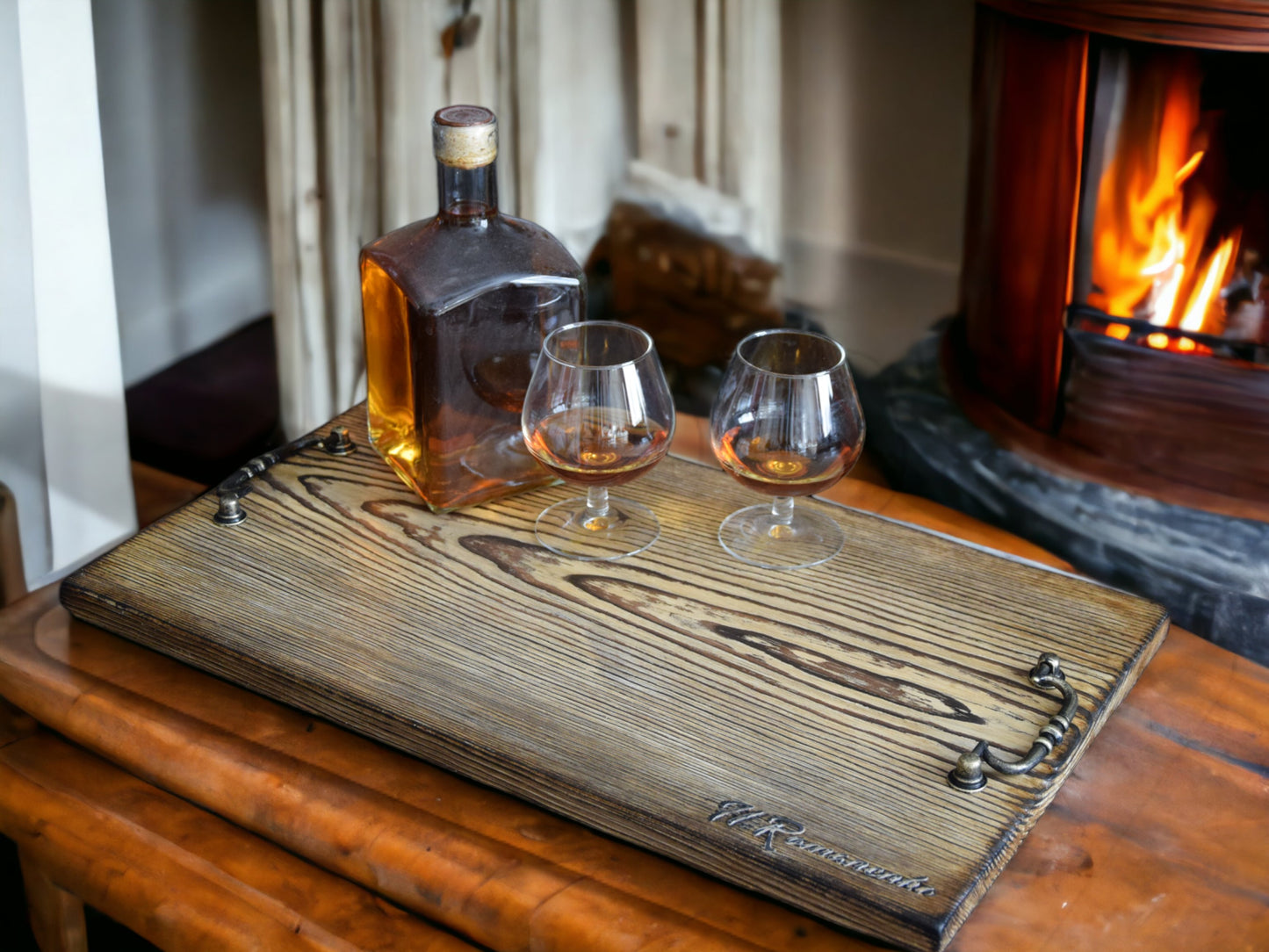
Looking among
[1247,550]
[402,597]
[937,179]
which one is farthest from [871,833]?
[937,179]

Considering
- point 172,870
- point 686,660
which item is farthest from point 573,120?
A: point 172,870

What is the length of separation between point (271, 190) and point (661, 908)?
1.25 meters

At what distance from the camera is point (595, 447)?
2.94 feet

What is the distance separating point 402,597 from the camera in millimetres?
887

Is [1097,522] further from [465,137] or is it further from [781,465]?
[465,137]

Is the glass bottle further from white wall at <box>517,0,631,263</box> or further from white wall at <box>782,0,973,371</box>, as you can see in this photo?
white wall at <box>782,0,973,371</box>

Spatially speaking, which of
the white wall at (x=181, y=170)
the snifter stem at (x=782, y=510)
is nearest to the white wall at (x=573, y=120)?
the white wall at (x=181, y=170)

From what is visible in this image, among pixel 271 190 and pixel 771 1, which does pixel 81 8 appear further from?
pixel 771 1

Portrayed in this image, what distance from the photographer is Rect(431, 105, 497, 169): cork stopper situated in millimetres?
858

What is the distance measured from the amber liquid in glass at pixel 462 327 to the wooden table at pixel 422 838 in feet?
0.76

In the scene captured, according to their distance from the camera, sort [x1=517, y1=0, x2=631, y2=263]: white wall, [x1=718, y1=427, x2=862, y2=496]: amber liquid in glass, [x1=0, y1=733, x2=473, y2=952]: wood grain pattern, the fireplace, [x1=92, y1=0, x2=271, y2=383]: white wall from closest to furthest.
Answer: [x1=0, y1=733, x2=473, y2=952]: wood grain pattern
[x1=718, y1=427, x2=862, y2=496]: amber liquid in glass
the fireplace
[x1=517, y1=0, x2=631, y2=263]: white wall
[x1=92, y1=0, x2=271, y2=383]: white wall

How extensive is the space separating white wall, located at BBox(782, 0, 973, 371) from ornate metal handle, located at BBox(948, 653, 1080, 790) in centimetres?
115

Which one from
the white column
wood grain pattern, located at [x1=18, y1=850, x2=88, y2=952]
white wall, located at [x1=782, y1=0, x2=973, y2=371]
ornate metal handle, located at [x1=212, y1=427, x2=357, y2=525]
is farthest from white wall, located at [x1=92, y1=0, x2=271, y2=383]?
wood grain pattern, located at [x1=18, y1=850, x2=88, y2=952]

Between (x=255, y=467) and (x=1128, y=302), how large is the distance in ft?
3.02
